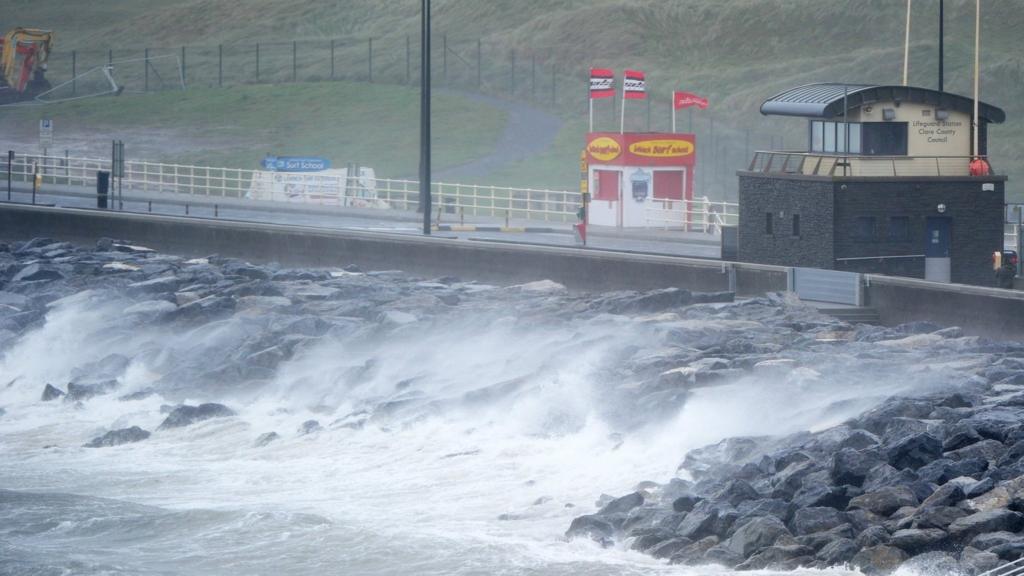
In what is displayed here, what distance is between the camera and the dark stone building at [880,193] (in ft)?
113

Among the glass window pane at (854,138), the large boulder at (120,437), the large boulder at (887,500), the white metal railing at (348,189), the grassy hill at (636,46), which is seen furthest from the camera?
the grassy hill at (636,46)

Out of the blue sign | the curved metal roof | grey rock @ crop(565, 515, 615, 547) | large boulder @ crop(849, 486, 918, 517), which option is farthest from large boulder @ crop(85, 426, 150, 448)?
the blue sign

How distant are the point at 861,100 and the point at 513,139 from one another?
63091mm

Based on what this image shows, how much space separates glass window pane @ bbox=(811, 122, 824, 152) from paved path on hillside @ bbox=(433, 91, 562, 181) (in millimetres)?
50600

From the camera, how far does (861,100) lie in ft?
116

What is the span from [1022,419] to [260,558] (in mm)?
10262

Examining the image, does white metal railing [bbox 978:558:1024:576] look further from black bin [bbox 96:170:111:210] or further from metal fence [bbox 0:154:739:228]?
black bin [bbox 96:170:111:210]

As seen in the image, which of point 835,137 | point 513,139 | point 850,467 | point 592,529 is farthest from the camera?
point 513,139

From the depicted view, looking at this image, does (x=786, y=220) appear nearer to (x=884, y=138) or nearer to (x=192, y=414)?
(x=884, y=138)

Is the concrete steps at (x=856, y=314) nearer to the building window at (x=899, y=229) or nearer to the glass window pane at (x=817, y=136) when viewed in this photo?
the building window at (x=899, y=229)

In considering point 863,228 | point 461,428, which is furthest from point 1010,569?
point 863,228

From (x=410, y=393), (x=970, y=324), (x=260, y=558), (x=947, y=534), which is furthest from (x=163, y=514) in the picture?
(x=970, y=324)

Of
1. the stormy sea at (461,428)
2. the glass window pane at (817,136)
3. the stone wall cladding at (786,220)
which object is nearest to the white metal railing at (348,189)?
the stone wall cladding at (786,220)

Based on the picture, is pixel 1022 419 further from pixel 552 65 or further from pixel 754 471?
pixel 552 65
